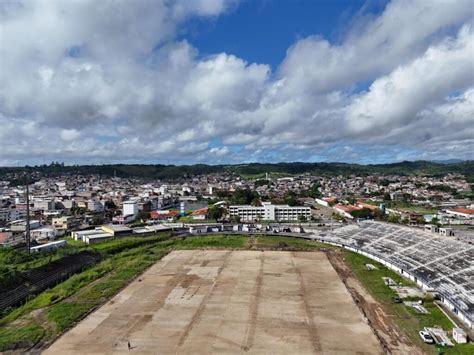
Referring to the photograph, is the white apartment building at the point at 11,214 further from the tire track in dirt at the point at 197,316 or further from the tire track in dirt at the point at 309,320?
the tire track in dirt at the point at 309,320

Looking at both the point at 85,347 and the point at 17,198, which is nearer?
the point at 85,347

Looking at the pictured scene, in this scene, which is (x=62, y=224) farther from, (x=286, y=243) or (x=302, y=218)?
(x=302, y=218)

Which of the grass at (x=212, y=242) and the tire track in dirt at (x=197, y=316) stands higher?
the tire track in dirt at (x=197, y=316)

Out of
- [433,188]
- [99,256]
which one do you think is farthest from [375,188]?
[99,256]

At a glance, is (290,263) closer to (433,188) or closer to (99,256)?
(99,256)

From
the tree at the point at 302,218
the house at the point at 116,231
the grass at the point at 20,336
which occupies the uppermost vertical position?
the house at the point at 116,231

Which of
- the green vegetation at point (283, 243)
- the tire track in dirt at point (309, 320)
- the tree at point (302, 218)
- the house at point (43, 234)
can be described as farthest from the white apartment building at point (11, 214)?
the tire track in dirt at point (309, 320)

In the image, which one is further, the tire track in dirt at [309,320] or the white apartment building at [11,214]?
the white apartment building at [11,214]
